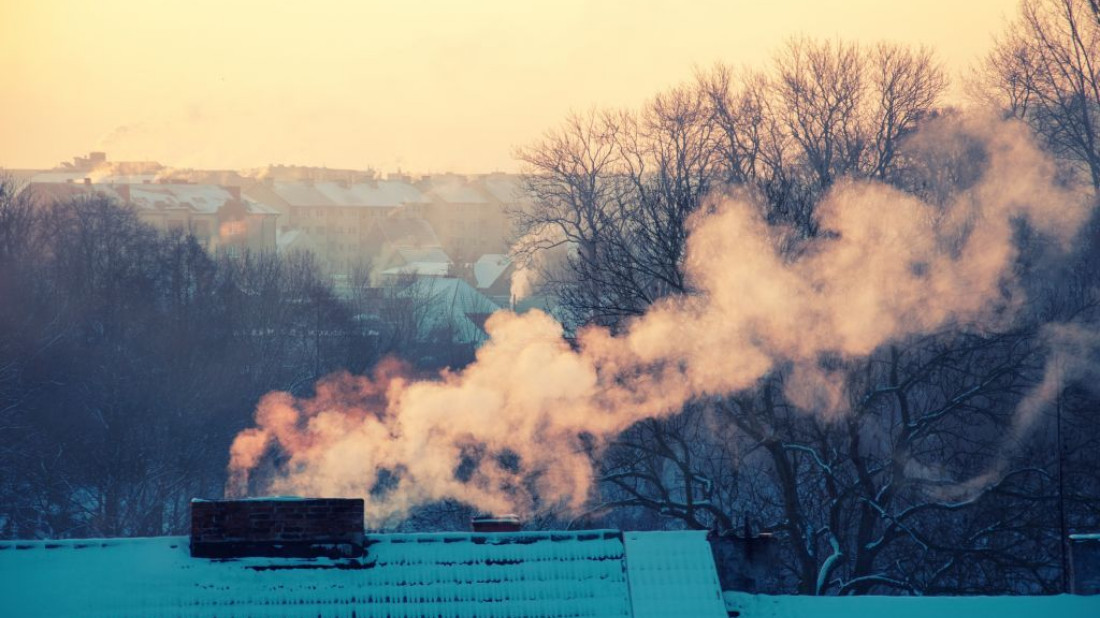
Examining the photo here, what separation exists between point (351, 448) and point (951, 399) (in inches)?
380

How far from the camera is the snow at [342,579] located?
11.2m

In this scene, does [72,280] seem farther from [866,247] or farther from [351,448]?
[866,247]

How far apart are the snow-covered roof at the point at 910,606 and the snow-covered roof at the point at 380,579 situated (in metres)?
0.89

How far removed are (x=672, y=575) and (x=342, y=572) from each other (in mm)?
2840

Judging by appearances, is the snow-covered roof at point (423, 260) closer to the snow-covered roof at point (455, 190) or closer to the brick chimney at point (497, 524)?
the snow-covered roof at point (455, 190)

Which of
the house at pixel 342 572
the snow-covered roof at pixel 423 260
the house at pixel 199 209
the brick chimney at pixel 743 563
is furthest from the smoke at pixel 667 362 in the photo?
the snow-covered roof at pixel 423 260

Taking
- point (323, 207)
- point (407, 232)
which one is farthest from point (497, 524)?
point (323, 207)

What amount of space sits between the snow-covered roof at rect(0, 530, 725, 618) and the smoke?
942 cm

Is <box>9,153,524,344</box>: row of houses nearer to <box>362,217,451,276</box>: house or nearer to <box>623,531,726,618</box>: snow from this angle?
<box>362,217,451,276</box>: house

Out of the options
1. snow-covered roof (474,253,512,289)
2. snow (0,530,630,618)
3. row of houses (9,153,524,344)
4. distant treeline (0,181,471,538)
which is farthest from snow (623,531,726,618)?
snow-covered roof (474,253,512,289)

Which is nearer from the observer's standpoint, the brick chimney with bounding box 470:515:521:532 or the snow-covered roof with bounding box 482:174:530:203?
the brick chimney with bounding box 470:515:521:532

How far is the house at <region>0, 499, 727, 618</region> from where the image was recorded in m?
11.2

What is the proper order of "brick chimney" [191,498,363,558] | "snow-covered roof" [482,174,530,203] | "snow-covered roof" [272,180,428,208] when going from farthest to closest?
"snow-covered roof" [482,174,530,203] → "snow-covered roof" [272,180,428,208] → "brick chimney" [191,498,363,558]

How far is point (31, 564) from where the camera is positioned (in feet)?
37.8
